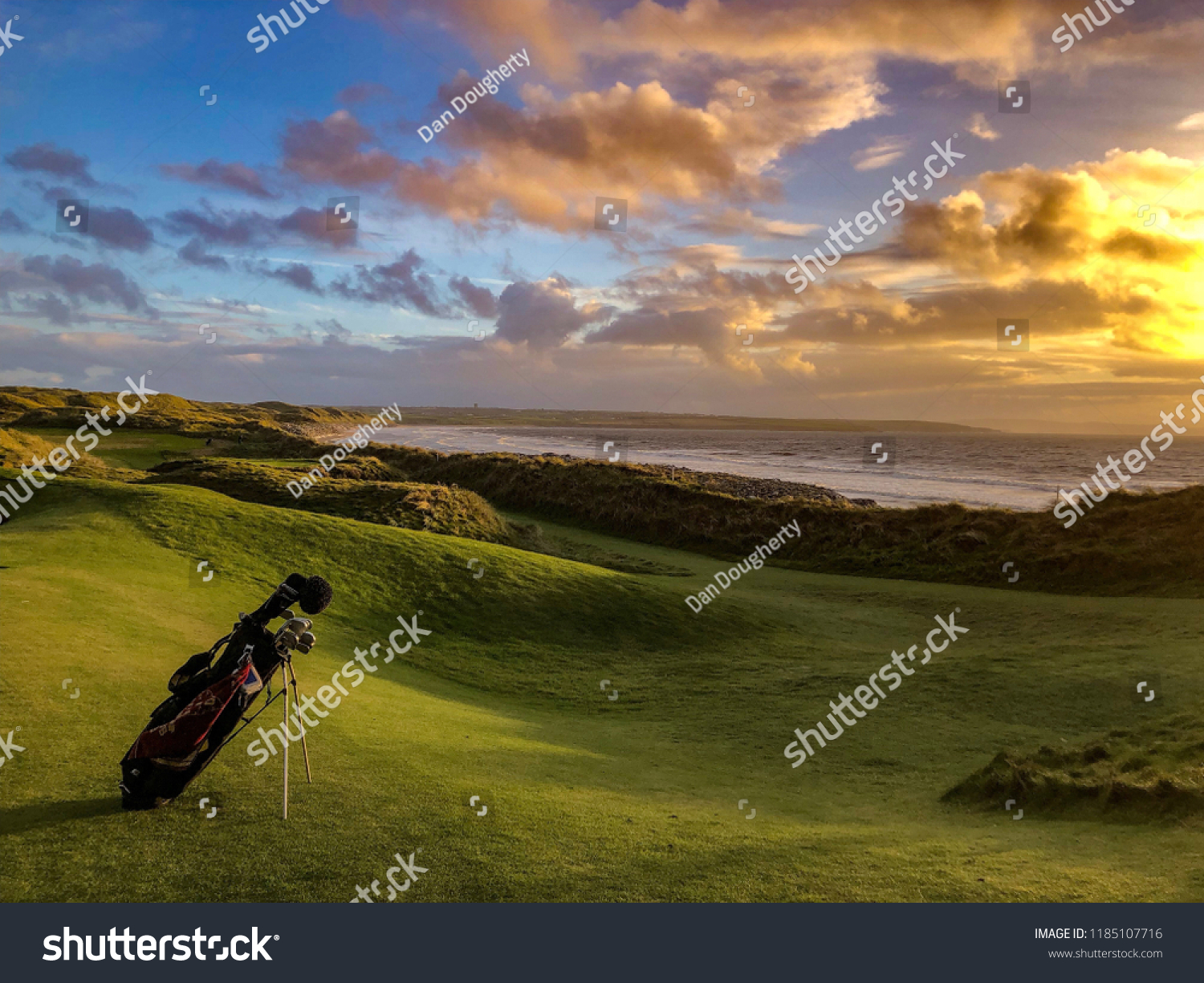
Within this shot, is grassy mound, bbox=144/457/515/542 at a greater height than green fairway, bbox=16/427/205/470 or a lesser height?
lesser

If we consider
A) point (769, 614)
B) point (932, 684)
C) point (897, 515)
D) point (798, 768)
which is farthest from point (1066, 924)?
point (897, 515)

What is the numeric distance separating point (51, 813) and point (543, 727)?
823cm

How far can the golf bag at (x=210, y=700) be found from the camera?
20.2 feet

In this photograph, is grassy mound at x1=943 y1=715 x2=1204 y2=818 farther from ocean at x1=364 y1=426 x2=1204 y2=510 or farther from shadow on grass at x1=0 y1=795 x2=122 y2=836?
ocean at x1=364 y1=426 x2=1204 y2=510

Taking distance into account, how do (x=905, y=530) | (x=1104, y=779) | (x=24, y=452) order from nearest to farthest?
(x=1104, y=779), (x=905, y=530), (x=24, y=452)

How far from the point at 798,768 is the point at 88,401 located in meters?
135

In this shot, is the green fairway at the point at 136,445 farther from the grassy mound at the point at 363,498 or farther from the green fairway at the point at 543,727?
the green fairway at the point at 543,727

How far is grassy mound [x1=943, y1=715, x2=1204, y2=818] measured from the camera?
29.5 ft

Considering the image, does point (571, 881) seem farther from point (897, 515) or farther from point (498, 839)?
point (897, 515)

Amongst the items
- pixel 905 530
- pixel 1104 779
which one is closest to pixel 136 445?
pixel 905 530

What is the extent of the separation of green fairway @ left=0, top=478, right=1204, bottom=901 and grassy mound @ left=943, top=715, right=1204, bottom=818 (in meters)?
0.25

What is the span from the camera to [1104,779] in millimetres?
9664

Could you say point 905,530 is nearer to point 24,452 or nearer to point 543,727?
point 543,727

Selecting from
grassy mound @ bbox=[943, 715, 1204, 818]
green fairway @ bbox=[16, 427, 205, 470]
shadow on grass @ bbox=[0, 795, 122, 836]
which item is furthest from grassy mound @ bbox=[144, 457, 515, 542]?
shadow on grass @ bbox=[0, 795, 122, 836]
